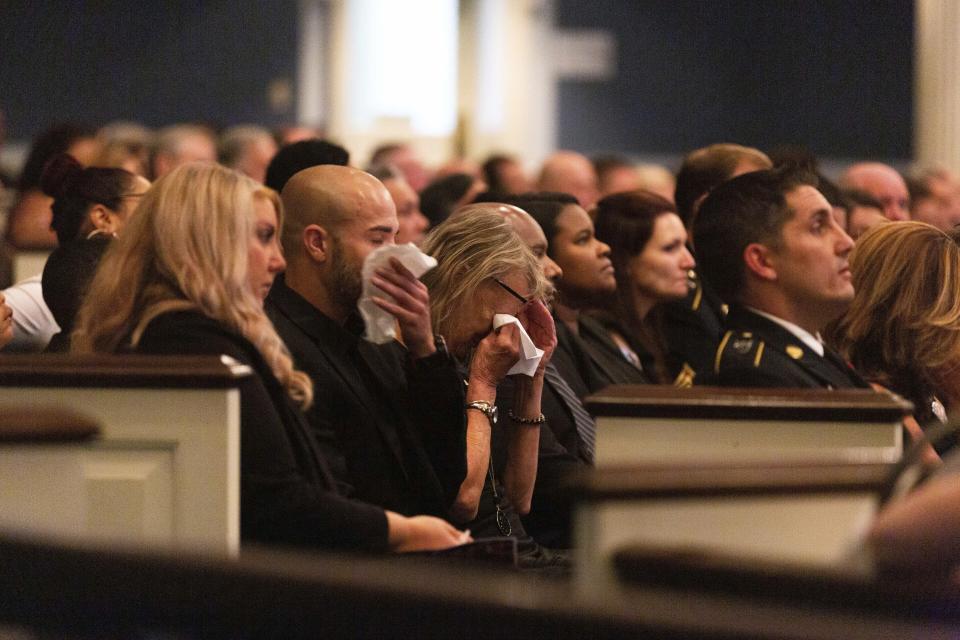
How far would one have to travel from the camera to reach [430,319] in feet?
12.1

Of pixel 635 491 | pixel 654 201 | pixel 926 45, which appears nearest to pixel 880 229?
pixel 654 201

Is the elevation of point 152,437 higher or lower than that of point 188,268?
lower

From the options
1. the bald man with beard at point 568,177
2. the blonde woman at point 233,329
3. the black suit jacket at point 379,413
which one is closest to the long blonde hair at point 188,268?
the blonde woman at point 233,329

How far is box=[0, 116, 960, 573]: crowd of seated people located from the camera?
10.0 feet

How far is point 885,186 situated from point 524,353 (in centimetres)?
379

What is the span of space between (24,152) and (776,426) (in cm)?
1111

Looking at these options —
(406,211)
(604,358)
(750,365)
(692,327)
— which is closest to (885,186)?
(692,327)

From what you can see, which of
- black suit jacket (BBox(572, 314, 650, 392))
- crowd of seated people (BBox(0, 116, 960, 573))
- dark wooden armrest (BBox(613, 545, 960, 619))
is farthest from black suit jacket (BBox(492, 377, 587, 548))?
dark wooden armrest (BBox(613, 545, 960, 619))

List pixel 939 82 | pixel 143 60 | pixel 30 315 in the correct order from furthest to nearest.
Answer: pixel 143 60
pixel 939 82
pixel 30 315

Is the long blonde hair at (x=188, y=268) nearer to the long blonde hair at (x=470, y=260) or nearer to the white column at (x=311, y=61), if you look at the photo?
the long blonde hair at (x=470, y=260)

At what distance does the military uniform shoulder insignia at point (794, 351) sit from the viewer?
376cm

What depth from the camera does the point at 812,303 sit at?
3867mm

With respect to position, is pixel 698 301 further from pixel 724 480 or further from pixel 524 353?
pixel 724 480

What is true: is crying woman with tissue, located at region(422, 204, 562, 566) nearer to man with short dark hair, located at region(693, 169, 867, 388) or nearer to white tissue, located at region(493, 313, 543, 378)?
white tissue, located at region(493, 313, 543, 378)
